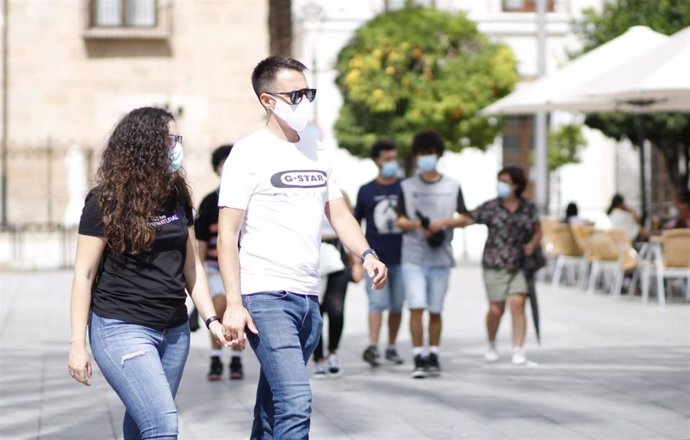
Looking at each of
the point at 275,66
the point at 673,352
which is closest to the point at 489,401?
the point at 673,352

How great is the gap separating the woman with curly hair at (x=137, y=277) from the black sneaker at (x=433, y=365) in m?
5.39

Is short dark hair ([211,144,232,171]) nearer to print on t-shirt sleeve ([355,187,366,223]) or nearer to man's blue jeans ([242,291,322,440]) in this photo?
print on t-shirt sleeve ([355,187,366,223])

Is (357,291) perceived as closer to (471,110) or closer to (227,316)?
(471,110)

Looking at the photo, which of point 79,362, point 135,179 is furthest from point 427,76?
point 79,362

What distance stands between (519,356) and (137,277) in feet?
21.5

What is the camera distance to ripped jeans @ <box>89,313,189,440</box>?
17.8 feet

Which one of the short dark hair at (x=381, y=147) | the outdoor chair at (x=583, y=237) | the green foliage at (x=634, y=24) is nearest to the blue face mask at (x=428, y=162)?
the short dark hair at (x=381, y=147)

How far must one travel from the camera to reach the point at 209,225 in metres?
10.7

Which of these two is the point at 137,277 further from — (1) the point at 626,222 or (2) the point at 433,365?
(1) the point at 626,222

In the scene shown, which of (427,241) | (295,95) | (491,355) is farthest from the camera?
(491,355)

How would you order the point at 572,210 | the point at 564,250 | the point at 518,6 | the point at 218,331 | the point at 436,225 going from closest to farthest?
the point at 218,331 < the point at 436,225 < the point at 564,250 < the point at 572,210 < the point at 518,6

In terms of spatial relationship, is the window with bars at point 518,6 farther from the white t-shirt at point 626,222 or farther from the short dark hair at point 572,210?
the white t-shirt at point 626,222

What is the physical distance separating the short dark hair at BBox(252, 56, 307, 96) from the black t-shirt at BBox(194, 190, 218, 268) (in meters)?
4.39

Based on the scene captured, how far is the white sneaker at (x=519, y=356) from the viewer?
1173 cm
